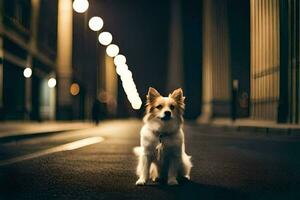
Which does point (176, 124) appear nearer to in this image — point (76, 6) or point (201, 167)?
point (201, 167)

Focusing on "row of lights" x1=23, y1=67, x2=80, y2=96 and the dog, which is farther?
"row of lights" x1=23, y1=67, x2=80, y2=96

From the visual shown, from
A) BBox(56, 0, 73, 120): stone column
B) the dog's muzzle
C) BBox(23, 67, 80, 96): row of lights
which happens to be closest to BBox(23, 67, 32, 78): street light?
BBox(23, 67, 80, 96): row of lights

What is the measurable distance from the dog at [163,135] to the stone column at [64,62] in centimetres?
3420

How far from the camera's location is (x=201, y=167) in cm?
903

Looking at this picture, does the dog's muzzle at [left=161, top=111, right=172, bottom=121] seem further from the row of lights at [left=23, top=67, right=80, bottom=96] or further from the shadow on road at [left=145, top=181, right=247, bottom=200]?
the row of lights at [left=23, top=67, right=80, bottom=96]

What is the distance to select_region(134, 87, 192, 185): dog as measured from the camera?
6117mm

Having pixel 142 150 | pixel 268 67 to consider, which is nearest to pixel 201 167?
pixel 142 150

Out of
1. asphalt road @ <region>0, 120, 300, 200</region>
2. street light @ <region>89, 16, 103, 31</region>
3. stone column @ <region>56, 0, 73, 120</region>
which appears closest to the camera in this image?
asphalt road @ <region>0, 120, 300, 200</region>

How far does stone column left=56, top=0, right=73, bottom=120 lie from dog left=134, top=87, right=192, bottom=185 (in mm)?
34201

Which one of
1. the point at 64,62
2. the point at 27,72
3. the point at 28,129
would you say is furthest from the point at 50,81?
the point at 28,129

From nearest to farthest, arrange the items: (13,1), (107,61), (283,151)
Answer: (283,151) → (13,1) → (107,61)

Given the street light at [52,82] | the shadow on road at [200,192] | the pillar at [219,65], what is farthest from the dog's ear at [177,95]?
the pillar at [219,65]

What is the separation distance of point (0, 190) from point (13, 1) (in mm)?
33690

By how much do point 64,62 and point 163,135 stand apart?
3530 cm
